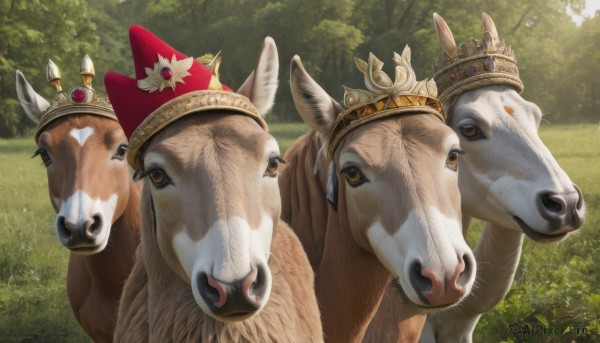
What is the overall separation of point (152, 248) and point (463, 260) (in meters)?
1.42

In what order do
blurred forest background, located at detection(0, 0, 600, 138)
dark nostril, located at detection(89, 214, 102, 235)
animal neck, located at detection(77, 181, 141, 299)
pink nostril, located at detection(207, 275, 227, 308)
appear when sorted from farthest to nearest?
1. blurred forest background, located at detection(0, 0, 600, 138)
2. animal neck, located at detection(77, 181, 141, 299)
3. dark nostril, located at detection(89, 214, 102, 235)
4. pink nostril, located at detection(207, 275, 227, 308)

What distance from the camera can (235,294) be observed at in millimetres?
2344

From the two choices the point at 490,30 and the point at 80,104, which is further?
the point at 80,104

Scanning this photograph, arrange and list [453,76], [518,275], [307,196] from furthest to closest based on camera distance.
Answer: [518,275] → [453,76] → [307,196]

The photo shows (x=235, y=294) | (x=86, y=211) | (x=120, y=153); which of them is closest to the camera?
(x=235, y=294)

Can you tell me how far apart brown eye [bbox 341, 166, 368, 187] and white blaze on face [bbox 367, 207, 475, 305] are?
1.02 feet

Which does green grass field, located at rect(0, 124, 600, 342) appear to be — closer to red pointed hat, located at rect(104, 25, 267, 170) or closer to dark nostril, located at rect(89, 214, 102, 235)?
dark nostril, located at rect(89, 214, 102, 235)

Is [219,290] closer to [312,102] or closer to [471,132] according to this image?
[312,102]

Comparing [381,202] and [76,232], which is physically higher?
[381,202]

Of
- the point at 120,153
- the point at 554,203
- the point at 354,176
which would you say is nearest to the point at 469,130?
the point at 554,203

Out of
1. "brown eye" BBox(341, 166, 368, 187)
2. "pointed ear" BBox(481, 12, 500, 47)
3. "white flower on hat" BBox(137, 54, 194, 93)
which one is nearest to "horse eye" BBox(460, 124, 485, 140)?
"pointed ear" BBox(481, 12, 500, 47)

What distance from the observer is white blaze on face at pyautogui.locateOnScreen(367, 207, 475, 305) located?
280 cm

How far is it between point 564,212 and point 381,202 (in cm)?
133

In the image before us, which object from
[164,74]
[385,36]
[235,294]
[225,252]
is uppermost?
[164,74]
